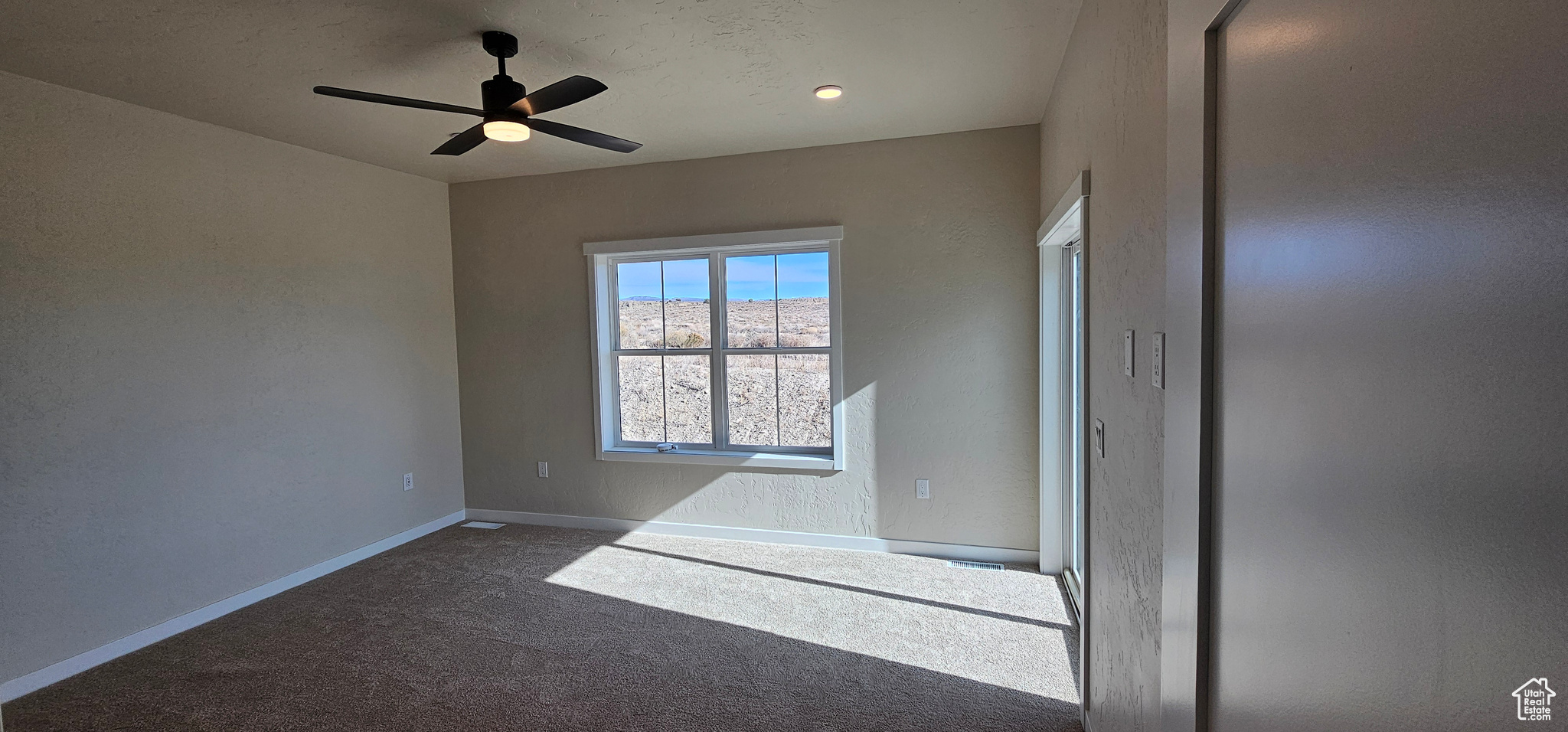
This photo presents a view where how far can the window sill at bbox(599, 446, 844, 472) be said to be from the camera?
4.01 m

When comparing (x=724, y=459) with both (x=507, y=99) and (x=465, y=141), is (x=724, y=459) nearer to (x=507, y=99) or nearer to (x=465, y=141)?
(x=465, y=141)

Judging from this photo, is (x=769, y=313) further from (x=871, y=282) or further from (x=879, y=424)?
(x=879, y=424)

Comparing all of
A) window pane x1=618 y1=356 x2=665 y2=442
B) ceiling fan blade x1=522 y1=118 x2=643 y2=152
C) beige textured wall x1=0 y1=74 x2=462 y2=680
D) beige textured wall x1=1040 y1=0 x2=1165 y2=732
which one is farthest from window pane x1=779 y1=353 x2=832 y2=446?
beige textured wall x1=0 y1=74 x2=462 y2=680

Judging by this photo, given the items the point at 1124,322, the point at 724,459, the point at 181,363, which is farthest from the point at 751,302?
the point at 181,363

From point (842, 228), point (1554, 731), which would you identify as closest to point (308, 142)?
point (842, 228)

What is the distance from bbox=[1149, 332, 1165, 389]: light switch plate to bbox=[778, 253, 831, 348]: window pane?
272cm

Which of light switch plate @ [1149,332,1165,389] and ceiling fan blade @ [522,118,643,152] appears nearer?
light switch plate @ [1149,332,1165,389]

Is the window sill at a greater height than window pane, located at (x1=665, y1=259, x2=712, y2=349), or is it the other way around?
window pane, located at (x1=665, y1=259, x2=712, y2=349)

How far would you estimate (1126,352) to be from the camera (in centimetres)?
160

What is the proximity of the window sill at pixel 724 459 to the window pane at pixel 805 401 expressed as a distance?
0.13 metres

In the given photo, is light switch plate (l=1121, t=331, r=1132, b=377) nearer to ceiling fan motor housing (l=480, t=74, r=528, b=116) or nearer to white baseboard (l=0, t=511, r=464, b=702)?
ceiling fan motor housing (l=480, t=74, r=528, b=116)

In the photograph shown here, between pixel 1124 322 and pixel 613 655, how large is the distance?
2396mm

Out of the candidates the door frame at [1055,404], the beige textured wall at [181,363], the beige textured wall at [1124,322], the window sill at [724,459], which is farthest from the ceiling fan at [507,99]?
the window sill at [724,459]

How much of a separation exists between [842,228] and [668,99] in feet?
4.30
